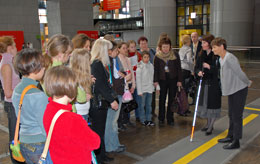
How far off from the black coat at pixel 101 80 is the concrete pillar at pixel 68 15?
38.0 ft

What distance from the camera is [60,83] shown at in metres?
1.89

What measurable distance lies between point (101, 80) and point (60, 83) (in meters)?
1.49

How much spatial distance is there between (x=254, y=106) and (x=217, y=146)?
3.10m

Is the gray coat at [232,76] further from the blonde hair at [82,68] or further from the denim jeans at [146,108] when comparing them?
the blonde hair at [82,68]

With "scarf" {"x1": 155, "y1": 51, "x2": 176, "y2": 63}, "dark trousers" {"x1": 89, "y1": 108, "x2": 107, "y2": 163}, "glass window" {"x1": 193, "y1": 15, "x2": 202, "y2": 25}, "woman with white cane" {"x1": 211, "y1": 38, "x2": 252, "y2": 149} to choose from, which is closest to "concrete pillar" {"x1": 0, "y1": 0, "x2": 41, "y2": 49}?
"scarf" {"x1": 155, "y1": 51, "x2": 176, "y2": 63}

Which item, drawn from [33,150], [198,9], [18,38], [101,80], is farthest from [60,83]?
[198,9]

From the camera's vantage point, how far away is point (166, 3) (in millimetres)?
22797

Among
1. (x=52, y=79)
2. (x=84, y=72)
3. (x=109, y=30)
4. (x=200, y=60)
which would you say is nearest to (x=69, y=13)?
(x=200, y=60)

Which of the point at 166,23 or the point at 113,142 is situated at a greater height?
the point at 166,23

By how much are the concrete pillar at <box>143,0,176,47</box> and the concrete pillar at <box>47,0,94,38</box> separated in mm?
9408

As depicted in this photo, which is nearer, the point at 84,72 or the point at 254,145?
the point at 84,72

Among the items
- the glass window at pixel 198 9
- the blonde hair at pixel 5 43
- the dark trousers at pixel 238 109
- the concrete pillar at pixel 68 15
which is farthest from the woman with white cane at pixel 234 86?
the glass window at pixel 198 9

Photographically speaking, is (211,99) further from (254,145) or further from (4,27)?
(4,27)

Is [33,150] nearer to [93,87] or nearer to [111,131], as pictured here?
[93,87]
